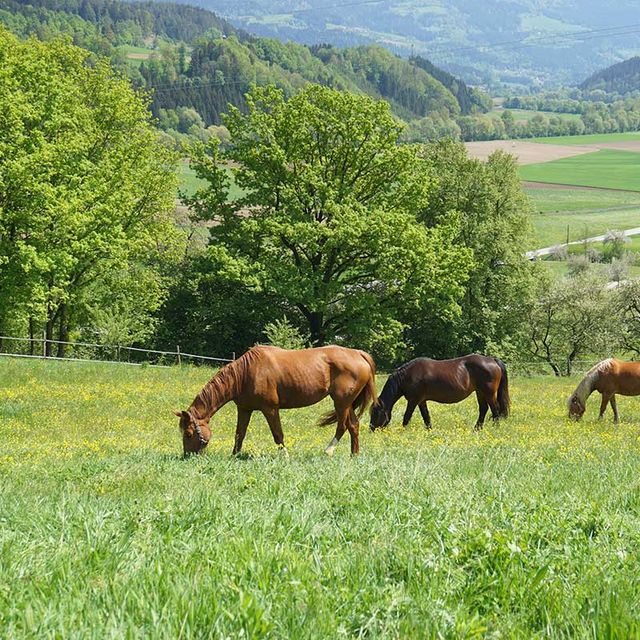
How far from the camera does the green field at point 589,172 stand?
16874 cm

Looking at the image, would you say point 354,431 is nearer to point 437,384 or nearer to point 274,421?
point 274,421

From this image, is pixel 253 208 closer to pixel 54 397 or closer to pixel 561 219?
pixel 54 397

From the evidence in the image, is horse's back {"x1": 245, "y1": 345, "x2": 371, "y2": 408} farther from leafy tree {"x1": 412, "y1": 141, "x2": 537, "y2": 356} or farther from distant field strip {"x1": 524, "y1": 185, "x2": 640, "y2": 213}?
distant field strip {"x1": 524, "y1": 185, "x2": 640, "y2": 213}

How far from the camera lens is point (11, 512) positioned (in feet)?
20.3

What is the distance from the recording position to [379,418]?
58.7 ft

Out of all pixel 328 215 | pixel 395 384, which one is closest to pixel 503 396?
pixel 395 384

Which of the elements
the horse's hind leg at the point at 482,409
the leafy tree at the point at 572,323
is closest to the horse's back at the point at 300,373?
the horse's hind leg at the point at 482,409

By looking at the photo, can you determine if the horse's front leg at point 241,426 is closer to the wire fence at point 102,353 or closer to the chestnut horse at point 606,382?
the chestnut horse at point 606,382

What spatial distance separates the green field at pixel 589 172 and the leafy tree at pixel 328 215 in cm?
13789

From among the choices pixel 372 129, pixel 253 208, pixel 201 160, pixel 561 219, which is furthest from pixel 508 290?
pixel 561 219

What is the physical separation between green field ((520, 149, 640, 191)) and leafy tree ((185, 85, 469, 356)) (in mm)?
137893

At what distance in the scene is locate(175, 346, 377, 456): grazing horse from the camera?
41.4 ft

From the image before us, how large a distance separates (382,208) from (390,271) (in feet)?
12.7

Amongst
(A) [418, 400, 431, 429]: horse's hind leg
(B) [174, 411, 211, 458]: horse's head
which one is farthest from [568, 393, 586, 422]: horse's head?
(B) [174, 411, 211, 458]: horse's head
